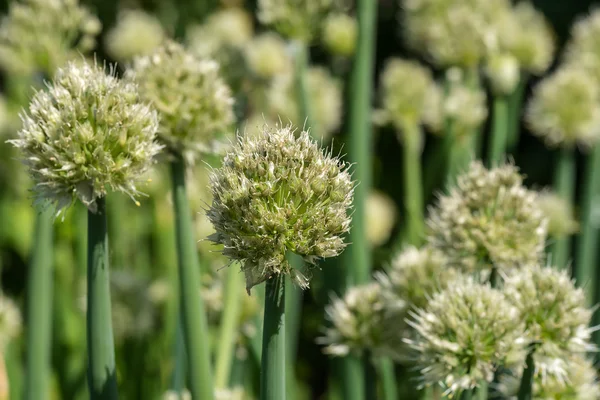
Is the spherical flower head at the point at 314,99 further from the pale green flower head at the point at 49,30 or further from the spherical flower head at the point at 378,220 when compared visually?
the pale green flower head at the point at 49,30

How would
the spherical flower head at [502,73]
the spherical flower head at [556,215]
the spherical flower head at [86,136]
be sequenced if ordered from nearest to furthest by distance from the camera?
the spherical flower head at [86,136]
the spherical flower head at [556,215]
the spherical flower head at [502,73]

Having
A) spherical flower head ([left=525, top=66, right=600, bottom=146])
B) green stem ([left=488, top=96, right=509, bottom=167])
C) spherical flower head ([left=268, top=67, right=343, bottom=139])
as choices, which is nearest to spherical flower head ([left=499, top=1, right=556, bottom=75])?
spherical flower head ([left=525, top=66, right=600, bottom=146])

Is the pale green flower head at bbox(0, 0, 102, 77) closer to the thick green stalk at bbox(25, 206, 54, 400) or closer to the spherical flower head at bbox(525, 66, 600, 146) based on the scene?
the thick green stalk at bbox(25, 206, 54, 400)

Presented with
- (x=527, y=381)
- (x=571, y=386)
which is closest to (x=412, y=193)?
Answer: (x=571, y=386)

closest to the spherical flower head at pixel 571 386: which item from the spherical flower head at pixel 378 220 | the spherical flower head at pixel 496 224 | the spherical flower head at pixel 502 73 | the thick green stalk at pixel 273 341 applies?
the spherical flower head at pixel 496 224

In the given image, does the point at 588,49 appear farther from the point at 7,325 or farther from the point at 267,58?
the point at 7,325

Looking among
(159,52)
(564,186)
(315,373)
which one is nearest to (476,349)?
(159,52)
